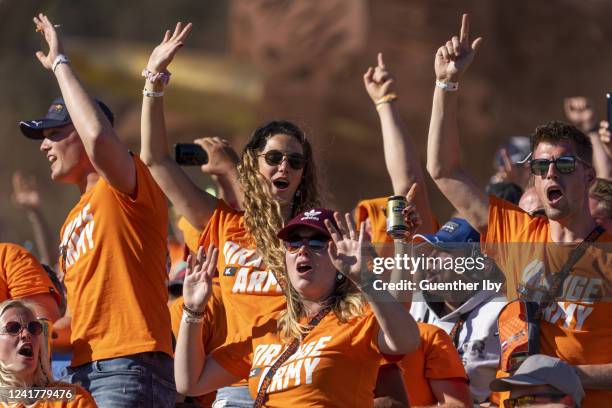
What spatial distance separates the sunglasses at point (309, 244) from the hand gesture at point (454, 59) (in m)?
1.14

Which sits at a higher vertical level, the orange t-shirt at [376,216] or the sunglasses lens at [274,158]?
the sunglasses lens at [274,158]

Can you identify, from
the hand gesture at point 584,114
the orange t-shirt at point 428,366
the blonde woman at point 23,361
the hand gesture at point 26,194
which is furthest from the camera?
the hand gesture at point 26,194

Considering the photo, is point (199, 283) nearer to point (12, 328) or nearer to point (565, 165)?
point (12, 328)

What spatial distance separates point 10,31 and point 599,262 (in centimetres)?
1607

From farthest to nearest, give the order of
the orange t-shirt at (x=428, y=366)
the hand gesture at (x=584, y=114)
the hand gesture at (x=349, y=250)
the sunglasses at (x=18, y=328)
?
the hand gesture at (x=584, y=114)
the orange t-shirt at (x=428, y=366)
the sunglasses at (x=18, y=328)
the hand gesture at (x=349, y=250)

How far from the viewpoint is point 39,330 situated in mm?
5082

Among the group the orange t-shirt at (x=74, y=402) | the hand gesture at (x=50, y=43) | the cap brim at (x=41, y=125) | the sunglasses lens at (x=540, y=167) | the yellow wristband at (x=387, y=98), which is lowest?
the orange t-shirt at (x=74, y=402)

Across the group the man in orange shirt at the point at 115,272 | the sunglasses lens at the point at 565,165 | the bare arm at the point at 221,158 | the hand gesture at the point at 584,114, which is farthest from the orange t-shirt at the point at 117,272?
the hand gesture at the point at 584,114

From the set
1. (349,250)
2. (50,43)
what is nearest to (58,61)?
(50,43)

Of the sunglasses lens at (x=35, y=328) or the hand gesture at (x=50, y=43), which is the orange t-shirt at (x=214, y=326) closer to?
the sunglasses lens at (x=35, y=328)

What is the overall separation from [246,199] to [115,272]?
64 cm

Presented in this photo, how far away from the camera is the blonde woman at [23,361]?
4.86 meters

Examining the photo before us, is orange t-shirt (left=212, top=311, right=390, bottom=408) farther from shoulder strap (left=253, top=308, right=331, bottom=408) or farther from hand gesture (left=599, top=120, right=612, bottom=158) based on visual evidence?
hand gesture (left=599, top=120, right=612, bottom=158)

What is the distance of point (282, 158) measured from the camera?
5434mm
